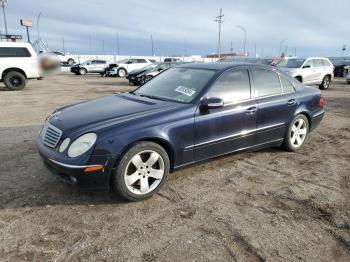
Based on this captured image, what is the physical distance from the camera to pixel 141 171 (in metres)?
3.55

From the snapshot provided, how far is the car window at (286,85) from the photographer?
5.06 m

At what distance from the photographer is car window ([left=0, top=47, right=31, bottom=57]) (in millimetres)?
13992

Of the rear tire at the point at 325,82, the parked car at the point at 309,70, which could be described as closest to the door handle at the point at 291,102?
the parked car at the point at 309,70

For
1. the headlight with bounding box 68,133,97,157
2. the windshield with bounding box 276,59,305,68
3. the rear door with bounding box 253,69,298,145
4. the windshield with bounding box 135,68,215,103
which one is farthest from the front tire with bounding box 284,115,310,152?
the windshield with bounding box 276,59,305,68

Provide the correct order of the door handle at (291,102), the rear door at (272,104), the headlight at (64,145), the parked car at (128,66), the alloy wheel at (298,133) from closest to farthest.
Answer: the headlight at (64,145) → the rear door at (272,104) → the door handle at (291,102) → the alloy wheel at (298,133) → the parked car at (128,66)

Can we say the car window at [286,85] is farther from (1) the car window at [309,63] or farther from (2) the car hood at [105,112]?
(1) the car window at [309,63]

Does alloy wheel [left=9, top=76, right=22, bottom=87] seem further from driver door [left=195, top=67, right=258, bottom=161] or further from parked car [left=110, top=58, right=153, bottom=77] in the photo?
driver door [left=195, top=67, right=258, bottom=161]

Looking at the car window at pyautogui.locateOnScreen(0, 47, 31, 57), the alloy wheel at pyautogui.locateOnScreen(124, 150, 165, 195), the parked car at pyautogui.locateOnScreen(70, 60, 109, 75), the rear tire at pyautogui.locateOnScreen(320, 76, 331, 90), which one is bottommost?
the alloy wheel at pyautogui.locateOnScreen(124, 150, 165, 195)

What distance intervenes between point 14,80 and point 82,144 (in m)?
13.3

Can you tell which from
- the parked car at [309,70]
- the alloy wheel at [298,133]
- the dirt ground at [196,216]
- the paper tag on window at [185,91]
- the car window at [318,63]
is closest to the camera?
the dirt ground at [196,216]

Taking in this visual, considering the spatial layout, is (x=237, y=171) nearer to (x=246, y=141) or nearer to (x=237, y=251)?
(x=246, y=141)

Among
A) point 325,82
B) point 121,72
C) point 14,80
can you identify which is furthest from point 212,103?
point 121,72

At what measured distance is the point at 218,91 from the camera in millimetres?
4180

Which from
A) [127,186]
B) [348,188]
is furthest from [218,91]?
[348,188]
